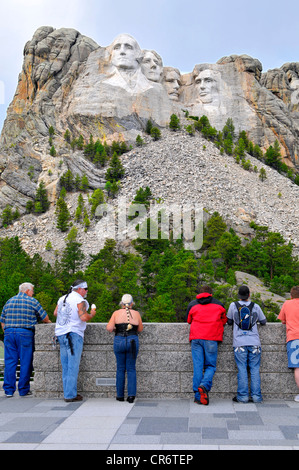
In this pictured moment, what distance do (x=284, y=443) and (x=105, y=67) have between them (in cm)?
7246

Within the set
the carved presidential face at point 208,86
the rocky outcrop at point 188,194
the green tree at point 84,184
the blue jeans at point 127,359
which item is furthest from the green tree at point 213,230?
the blue jeans at point 127,359

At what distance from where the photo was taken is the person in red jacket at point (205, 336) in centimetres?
768

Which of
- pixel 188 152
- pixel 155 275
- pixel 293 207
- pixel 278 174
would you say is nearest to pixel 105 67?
pixel 188 152

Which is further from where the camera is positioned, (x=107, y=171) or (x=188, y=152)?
(x=188, y=152)

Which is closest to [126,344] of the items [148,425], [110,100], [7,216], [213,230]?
[148,425]

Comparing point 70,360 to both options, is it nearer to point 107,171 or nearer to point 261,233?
point 261,233

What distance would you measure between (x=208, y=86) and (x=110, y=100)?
16.5 metres

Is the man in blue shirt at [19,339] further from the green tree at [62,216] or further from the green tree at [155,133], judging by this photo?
the green tree at [155,133]

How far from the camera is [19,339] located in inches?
330

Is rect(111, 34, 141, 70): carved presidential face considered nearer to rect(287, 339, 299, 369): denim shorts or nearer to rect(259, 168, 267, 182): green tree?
rect(259, 168, 267, 182): green tree

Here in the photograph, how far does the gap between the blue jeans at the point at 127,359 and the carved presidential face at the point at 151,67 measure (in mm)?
70894

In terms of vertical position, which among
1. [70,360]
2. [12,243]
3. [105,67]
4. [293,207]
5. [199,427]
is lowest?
[199,427]

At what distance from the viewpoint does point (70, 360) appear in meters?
7.88

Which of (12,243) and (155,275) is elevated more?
(12,243)
